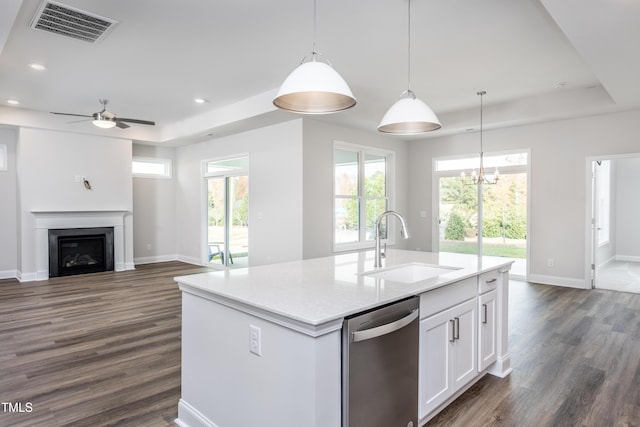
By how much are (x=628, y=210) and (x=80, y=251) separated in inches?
450

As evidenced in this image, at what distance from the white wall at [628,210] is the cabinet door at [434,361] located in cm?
826

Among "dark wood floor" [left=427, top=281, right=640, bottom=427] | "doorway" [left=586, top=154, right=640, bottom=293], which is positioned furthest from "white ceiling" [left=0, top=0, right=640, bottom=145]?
"doorway" [left=586, top=154, right=640, bottom=293]

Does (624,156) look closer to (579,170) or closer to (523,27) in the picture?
(579,170)

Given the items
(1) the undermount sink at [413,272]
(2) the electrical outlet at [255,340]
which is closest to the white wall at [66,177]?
(1) the undermount sink at [413,272]

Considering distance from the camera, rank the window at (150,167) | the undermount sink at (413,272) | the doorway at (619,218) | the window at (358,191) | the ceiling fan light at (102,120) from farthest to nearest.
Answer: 1. the window at (150,167)
2. the doorway at (619,218)
3. the window at (358,191)
4. the ceiling fan light at (102,120)
5. the undermount sink at (413,272)

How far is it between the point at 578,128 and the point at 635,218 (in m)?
3.90

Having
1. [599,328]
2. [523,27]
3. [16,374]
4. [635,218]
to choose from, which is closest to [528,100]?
[523,27]

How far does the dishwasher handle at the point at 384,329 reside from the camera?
1566 mm

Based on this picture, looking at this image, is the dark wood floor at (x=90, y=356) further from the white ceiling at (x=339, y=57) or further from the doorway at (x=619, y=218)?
the doorway at (x=619, y=218)

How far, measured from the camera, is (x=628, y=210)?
7980 millimetres

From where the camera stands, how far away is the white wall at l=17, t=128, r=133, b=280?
636 cm

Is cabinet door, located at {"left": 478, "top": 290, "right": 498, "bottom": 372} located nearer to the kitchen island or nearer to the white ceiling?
the kitchen island

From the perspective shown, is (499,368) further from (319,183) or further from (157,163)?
(157,163)

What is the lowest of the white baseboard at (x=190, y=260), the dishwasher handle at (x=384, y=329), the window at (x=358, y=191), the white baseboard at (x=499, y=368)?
the white baseboard at (x=499, y=368)
